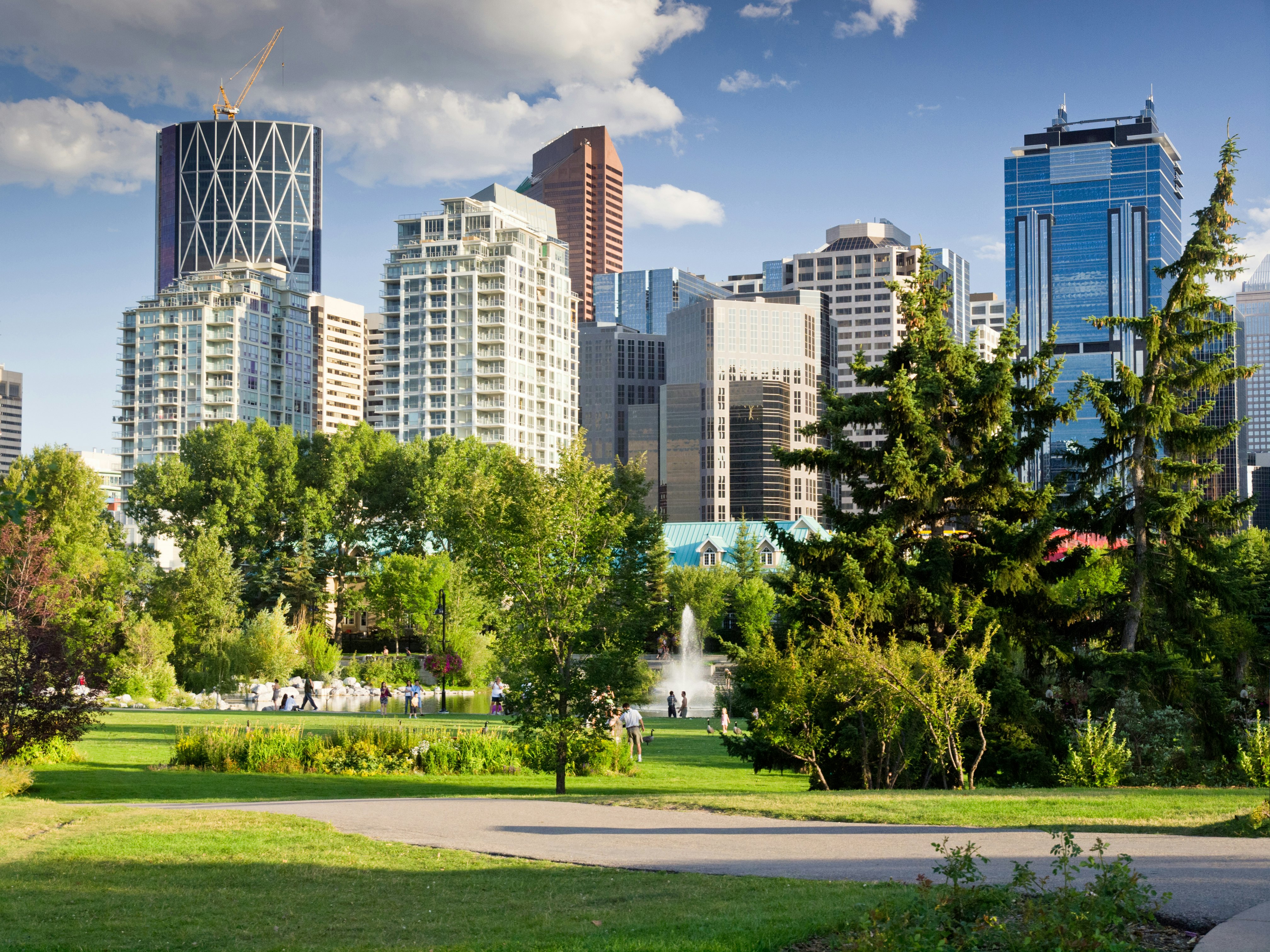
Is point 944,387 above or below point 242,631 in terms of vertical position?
above

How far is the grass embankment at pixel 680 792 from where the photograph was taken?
46.7ft

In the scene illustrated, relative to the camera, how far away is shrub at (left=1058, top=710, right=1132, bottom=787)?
66.0 ft

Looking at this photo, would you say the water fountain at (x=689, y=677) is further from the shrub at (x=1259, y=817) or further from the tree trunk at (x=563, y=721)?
the shrub at (x=1259, y=817)

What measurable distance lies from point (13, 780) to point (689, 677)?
56498 mm

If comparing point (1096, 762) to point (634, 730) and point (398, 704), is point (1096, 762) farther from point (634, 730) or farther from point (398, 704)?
point (398, 704)

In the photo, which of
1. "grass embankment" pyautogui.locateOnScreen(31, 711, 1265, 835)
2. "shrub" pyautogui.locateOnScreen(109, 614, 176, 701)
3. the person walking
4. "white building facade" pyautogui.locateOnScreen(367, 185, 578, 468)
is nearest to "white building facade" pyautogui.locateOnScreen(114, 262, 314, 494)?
"white building facade" pyautogui.locateOnScreen(367, 185, 578, 468)

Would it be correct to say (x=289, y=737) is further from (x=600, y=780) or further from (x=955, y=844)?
(x=955, y=844)

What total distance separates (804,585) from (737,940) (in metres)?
16.1

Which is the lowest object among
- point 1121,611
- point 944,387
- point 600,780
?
point 600,780

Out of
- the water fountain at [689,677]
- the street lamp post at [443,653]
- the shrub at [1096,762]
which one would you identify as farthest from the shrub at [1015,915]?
the water fountain at [689,677]

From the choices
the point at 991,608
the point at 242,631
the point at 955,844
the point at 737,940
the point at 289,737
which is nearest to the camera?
the point at 737,940

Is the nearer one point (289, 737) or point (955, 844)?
point (955, 844)

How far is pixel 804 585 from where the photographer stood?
24.0 meters

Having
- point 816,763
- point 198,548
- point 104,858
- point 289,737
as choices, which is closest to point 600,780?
point 816,763
